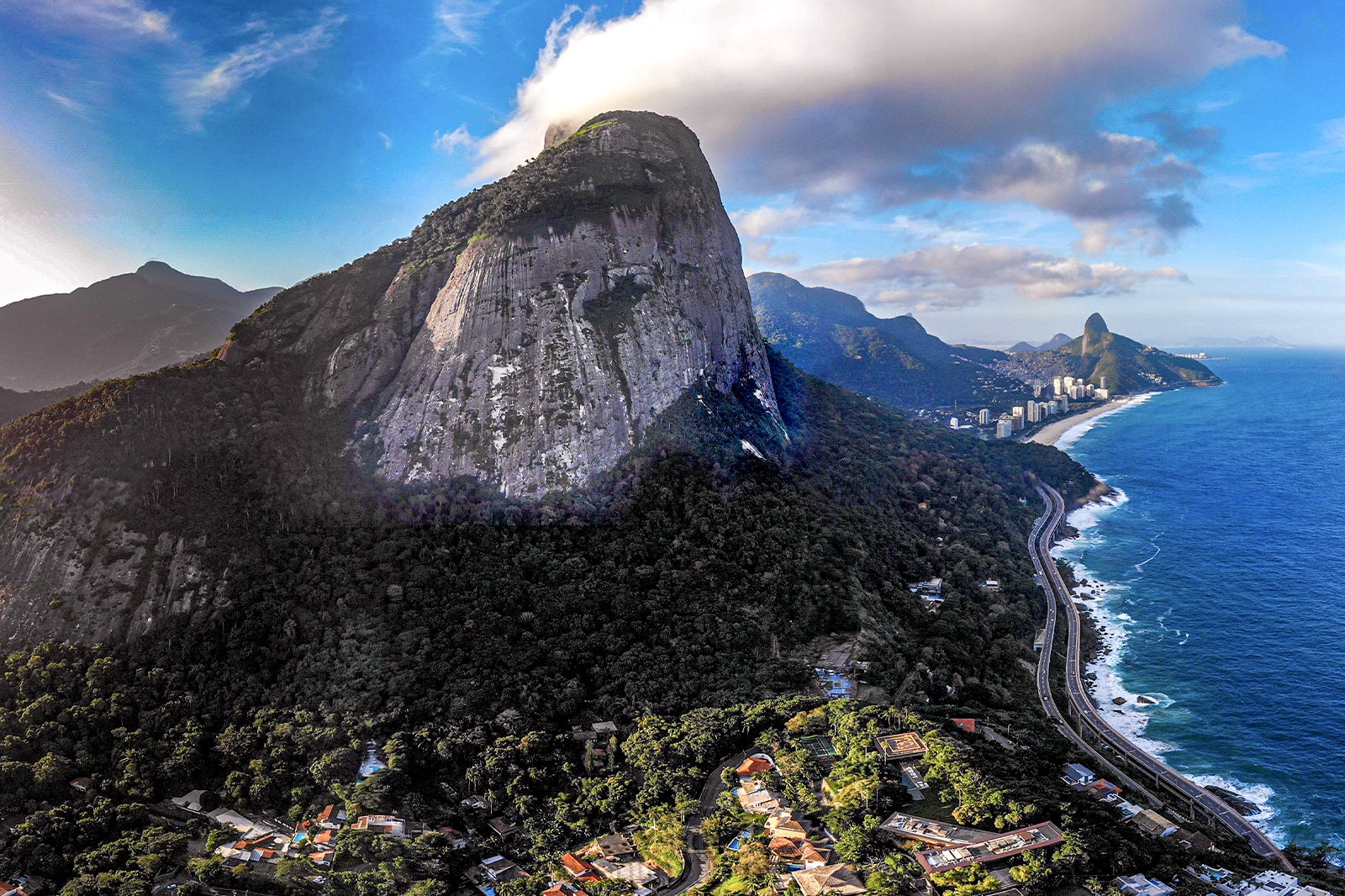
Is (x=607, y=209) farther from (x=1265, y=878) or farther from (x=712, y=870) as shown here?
(x=1265, y=878)

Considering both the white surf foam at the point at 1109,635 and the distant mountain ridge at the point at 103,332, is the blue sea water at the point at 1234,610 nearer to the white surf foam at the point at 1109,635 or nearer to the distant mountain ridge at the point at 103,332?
the white surf foam at the point at 1109,635

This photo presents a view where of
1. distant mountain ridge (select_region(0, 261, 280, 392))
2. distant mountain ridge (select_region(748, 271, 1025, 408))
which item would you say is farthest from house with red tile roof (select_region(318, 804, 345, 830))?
distant mountain ridge (select_region(748, 271, 1025, 408))

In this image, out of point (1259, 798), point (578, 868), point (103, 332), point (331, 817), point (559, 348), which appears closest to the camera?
point (578, 868)

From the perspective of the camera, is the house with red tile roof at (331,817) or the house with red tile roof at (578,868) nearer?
the house with red tile roof at (578,868)

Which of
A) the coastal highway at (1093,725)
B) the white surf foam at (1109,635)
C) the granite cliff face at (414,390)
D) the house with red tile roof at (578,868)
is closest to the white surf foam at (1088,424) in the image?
the white surf foam at (1109,635)

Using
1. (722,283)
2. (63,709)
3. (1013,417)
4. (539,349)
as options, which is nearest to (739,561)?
(539,349)

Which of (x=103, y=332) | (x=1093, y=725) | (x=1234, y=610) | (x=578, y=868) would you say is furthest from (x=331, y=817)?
(x=103, y=332)

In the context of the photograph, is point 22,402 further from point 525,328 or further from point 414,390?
point 525,328
